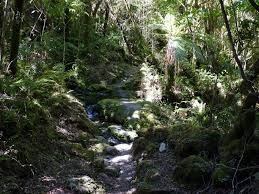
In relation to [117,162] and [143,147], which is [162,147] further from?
[117,162]

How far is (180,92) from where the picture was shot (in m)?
13.8

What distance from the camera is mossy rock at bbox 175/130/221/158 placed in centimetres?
672

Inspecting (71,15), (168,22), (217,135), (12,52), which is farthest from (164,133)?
(71,15)

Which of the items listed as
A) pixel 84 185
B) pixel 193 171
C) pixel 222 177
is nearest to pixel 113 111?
pixel 84 185

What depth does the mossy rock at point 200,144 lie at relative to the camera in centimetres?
672

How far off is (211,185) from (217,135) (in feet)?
5.45

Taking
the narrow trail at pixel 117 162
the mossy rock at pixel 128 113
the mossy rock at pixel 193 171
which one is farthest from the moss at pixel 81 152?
the mossy rock at pixel 128 113

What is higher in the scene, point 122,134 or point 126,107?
point 126,107

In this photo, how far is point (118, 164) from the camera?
7.97 meters

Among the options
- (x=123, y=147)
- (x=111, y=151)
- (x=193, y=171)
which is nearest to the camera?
(x=193, y=171)

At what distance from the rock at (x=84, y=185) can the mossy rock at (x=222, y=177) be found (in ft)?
6.07

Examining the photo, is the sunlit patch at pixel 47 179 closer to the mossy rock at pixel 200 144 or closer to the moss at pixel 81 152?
the moss at pixel 81 152

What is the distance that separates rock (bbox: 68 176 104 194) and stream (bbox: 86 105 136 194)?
8.6 inches

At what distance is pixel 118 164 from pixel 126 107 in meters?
3.84
